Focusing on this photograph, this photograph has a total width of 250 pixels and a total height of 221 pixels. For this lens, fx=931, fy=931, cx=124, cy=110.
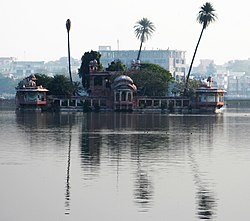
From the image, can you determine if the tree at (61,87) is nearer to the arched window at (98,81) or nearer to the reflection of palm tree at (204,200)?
the arched window at (98,81)

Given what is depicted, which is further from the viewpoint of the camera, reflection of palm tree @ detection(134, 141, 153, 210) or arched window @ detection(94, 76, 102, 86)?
arched window @ detection(94, 76, 102, 86)

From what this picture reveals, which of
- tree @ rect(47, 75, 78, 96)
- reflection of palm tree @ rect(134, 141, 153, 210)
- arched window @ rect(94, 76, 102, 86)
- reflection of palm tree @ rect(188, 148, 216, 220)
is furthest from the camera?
arched window @ rect(94, 76, 102, 86)

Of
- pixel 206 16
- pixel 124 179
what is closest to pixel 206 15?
pixel 206 16

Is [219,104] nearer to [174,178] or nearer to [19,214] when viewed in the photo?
[174,178]

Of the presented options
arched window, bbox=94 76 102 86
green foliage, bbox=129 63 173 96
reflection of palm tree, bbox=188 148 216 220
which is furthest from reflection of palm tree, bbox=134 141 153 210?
green foliage, bbox=129 63 173 96

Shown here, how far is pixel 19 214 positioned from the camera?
3134 centimetres

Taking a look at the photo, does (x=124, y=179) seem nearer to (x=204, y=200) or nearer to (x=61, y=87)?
(x=204, y=200)

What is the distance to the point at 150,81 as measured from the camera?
174 meters

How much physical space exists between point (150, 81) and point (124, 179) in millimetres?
132700

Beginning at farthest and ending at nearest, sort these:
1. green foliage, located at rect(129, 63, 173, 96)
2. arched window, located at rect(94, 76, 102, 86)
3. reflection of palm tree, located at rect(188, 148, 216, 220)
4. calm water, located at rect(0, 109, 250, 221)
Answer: green foliage, located at rect(129, 63, 173, 96)
arched window, located at rect(94, 76, 102, 86)
calm water, located at rect(0, 109, 250, 221)
reflection of palm tree, located at rect(188, 148, 216, 220)

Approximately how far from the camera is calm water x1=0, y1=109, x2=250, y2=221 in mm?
32062

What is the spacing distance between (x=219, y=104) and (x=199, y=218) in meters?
132

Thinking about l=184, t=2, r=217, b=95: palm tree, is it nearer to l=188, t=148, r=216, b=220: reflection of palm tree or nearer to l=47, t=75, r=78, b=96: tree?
l=47, t=75, r=78, b=96: tree

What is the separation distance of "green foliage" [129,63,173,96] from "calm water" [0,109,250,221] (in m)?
103
